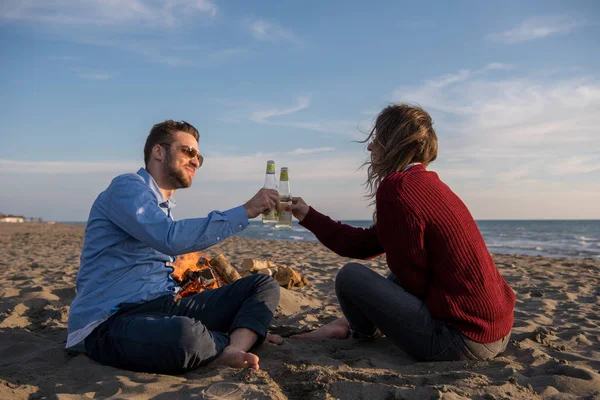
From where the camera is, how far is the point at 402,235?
2.62 meters

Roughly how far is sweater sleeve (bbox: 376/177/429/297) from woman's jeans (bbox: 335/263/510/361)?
0.42 feet

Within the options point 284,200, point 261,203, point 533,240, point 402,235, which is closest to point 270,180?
point 284,200

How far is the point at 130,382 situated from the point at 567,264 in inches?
362

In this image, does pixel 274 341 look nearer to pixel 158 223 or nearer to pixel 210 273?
pixel 158 223

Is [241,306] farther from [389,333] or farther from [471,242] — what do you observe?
[471,242]

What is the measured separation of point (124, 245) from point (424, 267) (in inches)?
71.4

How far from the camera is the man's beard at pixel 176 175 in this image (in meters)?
3.10

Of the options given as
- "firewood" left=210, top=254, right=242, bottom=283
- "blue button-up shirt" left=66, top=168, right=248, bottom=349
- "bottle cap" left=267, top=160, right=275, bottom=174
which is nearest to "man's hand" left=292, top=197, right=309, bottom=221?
"bottle cap" left=267, top=160, right=275, bottom=174

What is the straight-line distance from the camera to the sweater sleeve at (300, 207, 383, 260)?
3496mm

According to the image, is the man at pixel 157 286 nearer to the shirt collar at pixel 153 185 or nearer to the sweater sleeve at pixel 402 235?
the shirt collar at pixel 153 185

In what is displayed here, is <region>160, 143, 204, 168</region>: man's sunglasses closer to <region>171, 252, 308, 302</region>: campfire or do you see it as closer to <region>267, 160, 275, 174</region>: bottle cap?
<region>267, 160, 275, 174</region>: bottle cap

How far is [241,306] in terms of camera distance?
10.4 feet

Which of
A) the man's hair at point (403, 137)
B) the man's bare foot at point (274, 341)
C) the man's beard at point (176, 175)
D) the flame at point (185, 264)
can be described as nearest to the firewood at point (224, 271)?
the flame at point (185, 264)

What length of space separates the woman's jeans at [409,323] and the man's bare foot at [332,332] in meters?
0.62
